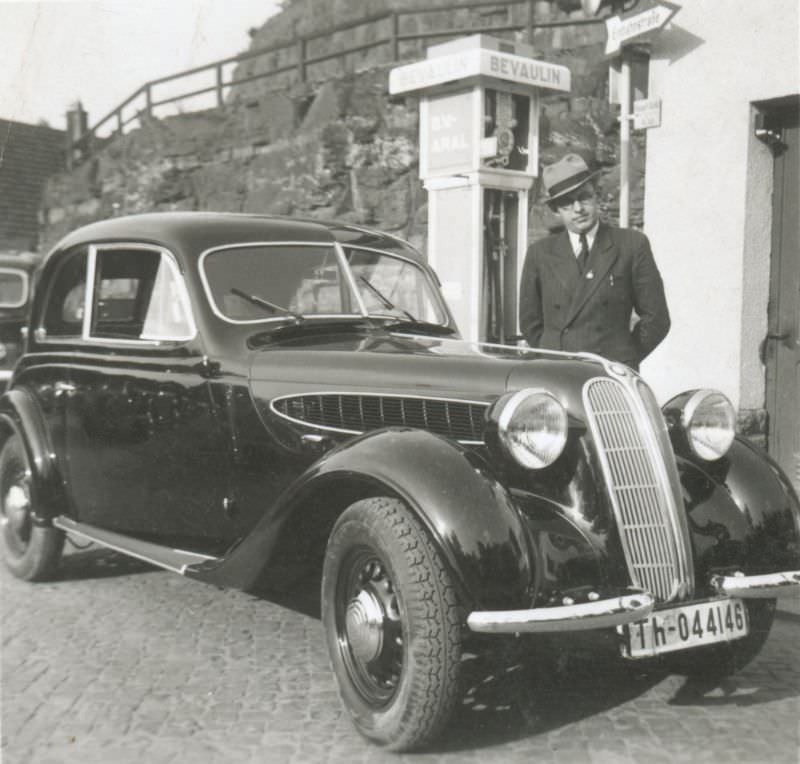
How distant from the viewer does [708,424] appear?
3508 mm

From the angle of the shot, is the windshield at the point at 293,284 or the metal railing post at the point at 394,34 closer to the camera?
the windshield at the point at 293,284

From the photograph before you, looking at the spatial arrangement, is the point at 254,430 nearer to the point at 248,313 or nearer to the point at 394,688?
the point at 248,313

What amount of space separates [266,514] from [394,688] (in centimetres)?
79

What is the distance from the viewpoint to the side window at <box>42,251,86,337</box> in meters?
4.95

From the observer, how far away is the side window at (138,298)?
4312mm

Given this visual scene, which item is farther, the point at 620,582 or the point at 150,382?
the point at 150,382

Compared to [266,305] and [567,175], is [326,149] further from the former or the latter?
[266,305]

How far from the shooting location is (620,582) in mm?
3086

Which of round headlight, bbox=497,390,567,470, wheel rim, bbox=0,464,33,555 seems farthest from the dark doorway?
wheel rim, bbox=0,464,33,555

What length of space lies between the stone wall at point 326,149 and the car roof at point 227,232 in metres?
5.90

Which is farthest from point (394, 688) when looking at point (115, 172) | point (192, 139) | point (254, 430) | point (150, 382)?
point (115, 172)

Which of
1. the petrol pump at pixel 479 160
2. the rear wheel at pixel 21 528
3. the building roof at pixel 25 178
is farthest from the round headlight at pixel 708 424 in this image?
the building roof at pixel 25 178

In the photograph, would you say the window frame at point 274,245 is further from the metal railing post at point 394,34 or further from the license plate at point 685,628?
the metal railing post at point 394,34

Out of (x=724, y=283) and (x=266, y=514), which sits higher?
(x=724, y=283)
